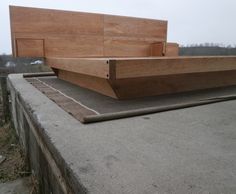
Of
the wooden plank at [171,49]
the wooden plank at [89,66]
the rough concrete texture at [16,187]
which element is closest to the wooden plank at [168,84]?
the wooden plank at [89,66]

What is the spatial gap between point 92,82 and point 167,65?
0.52 meters

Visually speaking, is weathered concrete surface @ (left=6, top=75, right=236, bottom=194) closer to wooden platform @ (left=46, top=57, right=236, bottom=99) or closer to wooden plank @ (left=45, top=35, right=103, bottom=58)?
wooden platform @ (left=46, top=57, right=236, bottom=99)

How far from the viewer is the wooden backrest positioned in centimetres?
204

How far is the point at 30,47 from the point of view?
2.08m

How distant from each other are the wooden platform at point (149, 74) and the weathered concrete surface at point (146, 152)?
212 millimetres

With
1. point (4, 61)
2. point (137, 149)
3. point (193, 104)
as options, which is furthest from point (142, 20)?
point (4, 61)

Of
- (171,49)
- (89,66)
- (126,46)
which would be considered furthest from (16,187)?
(171,49)

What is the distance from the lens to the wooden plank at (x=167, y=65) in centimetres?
91

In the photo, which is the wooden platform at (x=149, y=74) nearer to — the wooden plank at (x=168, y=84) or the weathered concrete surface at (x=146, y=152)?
the wooden plank at (x=168, y=84)

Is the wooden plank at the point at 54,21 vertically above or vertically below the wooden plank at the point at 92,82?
above

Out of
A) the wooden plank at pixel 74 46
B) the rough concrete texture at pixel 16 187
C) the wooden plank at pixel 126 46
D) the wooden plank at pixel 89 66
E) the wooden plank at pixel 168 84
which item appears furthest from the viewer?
the wooden plank at pixel 126 46

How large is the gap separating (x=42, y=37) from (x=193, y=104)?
1674mm

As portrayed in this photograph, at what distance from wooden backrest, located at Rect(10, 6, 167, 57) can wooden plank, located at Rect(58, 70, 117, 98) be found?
49cm

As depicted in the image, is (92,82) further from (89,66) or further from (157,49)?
(157,49)
